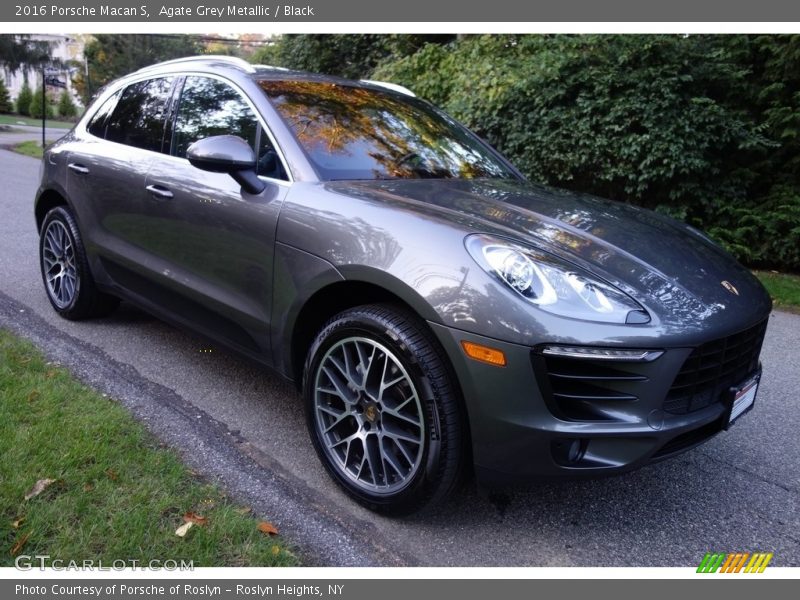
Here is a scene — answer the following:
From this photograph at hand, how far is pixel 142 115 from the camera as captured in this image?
3.89 metres

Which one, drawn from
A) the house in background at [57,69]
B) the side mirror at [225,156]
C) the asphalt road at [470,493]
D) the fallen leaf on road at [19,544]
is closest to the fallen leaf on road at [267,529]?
the asphalt road at [470,493]

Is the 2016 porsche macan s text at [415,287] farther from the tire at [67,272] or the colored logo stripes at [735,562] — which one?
the tire at [67,272]

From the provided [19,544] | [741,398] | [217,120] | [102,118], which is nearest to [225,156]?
[217,120]

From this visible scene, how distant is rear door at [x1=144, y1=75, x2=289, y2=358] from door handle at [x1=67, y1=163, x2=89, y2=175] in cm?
81

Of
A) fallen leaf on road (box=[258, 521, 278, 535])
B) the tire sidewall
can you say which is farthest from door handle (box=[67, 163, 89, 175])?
fallen leaf on road (box=[258, 521, 278, 535])

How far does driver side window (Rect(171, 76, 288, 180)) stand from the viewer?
2.98 meters

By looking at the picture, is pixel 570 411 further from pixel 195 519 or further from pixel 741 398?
pixel 195 519

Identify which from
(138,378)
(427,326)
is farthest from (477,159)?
(138,378)

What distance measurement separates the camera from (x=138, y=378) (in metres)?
3.60

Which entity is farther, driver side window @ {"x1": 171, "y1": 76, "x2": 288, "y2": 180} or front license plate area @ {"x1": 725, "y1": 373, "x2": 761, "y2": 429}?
driver side window @ {"x1": 171, "y1": 76, "x2": 288, "y2": 180}

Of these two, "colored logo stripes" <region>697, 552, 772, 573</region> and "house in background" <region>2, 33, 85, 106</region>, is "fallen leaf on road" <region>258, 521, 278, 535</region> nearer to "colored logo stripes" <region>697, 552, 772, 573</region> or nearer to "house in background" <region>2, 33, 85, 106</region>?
"colored logo stripes" <region>697, 552, 772, 573</region>

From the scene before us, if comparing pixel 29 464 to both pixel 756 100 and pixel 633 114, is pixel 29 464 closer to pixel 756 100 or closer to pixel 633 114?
pixel 633 114

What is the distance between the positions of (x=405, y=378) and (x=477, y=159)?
1.75 meters

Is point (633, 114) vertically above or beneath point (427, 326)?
above
